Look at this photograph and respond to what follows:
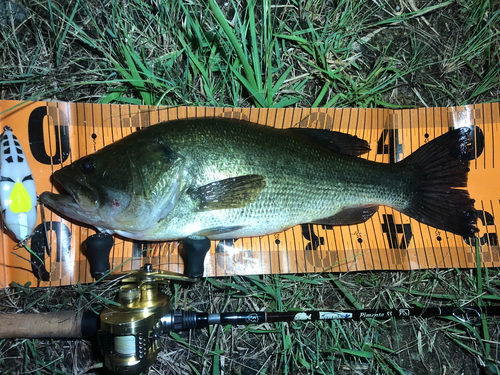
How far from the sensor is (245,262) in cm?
242

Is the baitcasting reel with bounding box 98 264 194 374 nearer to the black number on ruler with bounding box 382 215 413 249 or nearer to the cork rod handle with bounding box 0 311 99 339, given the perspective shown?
the cork rod handle with bounding box 0 311 99 339

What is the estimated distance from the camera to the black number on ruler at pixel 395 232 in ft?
8.32

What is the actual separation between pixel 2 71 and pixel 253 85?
194cm

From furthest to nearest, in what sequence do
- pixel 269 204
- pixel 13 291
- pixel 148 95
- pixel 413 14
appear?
pixel 413 14
pixel 148 95
pixel 13 291
pixel 269 204

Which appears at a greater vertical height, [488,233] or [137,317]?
[488,233]

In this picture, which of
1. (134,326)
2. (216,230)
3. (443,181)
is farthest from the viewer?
(443,181)

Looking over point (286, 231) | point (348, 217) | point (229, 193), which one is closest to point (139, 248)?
point (229, 193)

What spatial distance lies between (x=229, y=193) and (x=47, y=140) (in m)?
1.49

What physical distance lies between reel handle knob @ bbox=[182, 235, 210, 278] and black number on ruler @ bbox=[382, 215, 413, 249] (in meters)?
1.50

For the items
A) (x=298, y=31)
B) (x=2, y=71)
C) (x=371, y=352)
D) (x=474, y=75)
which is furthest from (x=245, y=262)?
(x=474, y=75)

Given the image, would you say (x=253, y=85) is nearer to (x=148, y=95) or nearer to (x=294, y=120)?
(x=294, y=120)

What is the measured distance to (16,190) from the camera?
220cm

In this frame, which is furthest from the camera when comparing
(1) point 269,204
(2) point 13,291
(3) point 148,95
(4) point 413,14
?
(4) point 413,14

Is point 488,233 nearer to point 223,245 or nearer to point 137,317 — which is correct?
point 223,245
